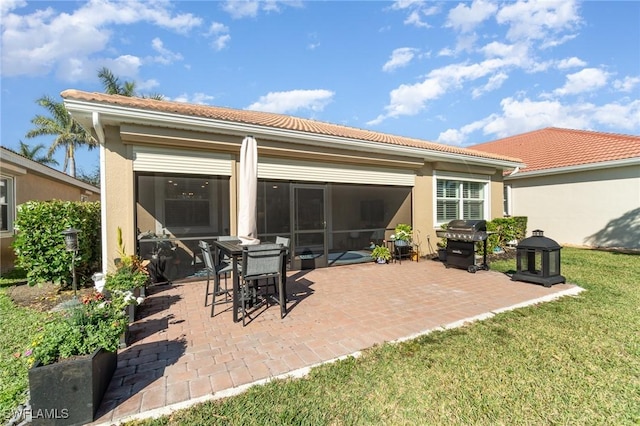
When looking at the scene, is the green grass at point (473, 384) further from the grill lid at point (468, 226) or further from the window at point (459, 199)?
the window at point (459, 199)

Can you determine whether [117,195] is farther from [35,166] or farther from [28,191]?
[28,191]

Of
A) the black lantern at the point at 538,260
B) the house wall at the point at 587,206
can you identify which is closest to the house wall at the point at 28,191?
the black lantern at the point at 538,260

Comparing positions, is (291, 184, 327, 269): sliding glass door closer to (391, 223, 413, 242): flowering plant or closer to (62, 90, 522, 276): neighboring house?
(62, 90, 522, 276): neighboring house

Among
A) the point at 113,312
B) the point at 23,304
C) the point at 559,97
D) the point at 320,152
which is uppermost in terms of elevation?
the point at 559,97

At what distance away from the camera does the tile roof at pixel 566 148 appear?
12.3 meters

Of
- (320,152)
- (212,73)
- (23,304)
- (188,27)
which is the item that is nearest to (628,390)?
(320,152)

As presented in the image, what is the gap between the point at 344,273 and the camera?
7602 millimetres

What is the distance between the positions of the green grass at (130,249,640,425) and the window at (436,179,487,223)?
263 inches

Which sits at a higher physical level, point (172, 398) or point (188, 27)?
point (188, 27)

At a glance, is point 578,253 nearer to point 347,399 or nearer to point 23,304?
point 347,399

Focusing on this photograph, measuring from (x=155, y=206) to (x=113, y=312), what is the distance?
7085 mm

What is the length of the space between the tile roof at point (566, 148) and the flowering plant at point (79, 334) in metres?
16.6

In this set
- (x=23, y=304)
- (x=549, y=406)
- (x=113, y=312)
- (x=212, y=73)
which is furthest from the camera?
(x=212, y=73)

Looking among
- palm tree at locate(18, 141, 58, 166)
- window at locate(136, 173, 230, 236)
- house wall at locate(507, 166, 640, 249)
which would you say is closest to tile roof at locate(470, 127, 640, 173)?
house wall at locate(507, 166, 640, 249)
